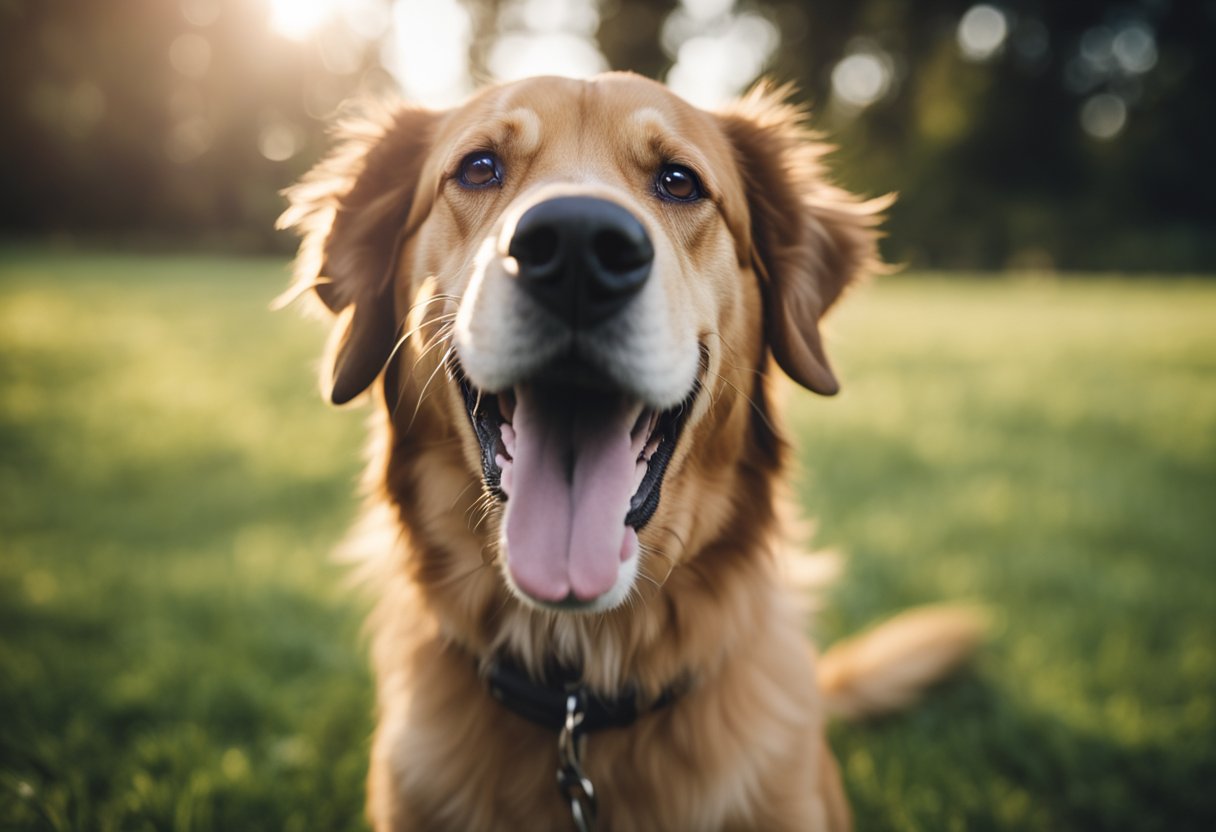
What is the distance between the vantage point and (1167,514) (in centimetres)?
495

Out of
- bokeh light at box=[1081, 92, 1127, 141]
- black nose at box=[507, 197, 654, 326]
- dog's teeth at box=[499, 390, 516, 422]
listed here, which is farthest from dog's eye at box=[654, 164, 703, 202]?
bokeh light at box=[1081, 92, 1127, 141]

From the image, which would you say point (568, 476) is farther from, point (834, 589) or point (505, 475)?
point (834, 589)

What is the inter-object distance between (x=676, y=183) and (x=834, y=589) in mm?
2803

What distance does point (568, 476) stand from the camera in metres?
1.86

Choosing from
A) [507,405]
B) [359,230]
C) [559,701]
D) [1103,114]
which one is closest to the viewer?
[507,405]

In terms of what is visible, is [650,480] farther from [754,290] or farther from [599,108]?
[599,108]

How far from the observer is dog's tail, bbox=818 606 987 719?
312 centimetres

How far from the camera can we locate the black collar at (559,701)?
6.73 ft

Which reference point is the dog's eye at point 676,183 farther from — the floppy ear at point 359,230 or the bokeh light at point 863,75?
the bokeh light at point 863,75

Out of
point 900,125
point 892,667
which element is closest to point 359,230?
point 892,667

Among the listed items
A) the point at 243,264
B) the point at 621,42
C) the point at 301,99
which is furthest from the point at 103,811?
the point at 621,42

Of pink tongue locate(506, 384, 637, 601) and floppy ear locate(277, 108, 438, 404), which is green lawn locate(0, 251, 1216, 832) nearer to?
pink tongue locate(506, 384, 637, 601)

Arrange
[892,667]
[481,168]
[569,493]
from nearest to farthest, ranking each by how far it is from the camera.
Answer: [569,493], [481,168], [892,667]

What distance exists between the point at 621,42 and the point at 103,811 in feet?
146
